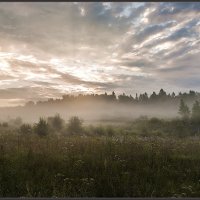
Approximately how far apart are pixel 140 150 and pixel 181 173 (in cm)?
273

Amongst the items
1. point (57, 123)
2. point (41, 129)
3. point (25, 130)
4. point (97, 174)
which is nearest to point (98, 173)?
point (97, 174)

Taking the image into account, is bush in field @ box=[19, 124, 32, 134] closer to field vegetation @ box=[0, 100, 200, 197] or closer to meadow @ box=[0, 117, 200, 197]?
field vegetation @ box=[0, 100, 200, 197]

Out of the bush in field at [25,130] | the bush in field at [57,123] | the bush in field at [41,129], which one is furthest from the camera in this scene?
the bush in field at [57,123]

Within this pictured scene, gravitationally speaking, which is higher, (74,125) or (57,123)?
(57,123)

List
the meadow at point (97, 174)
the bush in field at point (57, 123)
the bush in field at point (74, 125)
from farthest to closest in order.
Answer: the bush in field at point (57, 123) → the bush in field at point (74, 125) → the meadow at point (97, 174)

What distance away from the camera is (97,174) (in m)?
7.73

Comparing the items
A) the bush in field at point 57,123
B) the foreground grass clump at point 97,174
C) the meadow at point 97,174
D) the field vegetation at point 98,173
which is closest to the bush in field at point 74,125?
the bush in field at point 57,123

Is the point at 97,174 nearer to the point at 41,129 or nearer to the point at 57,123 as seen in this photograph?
the point at 41,129

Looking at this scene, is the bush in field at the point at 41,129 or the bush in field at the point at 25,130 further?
the bush in field at the point at 25,130

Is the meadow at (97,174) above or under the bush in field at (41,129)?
Result: under

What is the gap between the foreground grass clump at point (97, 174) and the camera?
6613mm

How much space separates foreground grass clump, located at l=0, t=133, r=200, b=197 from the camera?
6.61 m

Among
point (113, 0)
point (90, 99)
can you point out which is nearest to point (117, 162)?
point (113, 0)

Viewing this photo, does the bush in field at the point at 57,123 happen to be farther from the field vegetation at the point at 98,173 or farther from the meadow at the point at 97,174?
the meadow at the point at 97,174
